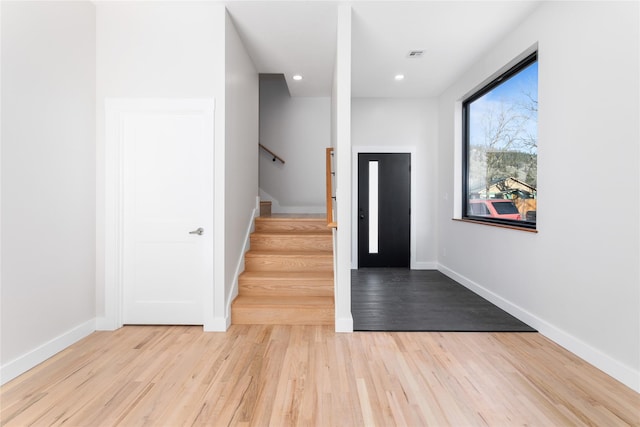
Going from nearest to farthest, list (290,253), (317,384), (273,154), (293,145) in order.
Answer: (317,384) < (290,253) < (273,154) < (293,145)

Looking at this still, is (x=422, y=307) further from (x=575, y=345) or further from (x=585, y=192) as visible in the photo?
(x=585, y=192)

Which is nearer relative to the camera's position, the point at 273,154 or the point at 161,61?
the point at 161,61

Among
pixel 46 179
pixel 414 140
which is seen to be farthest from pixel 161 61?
pixel 414 140

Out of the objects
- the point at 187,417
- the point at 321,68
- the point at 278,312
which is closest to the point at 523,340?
the point at 278,312

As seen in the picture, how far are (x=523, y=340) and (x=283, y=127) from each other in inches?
180

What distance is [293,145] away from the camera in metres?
5.66

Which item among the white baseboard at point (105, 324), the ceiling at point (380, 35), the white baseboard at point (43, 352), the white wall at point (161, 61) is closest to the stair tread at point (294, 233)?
the white wall at point (161, 61)

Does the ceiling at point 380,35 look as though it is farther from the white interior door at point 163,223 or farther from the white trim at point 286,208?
the white trim at point 286,208

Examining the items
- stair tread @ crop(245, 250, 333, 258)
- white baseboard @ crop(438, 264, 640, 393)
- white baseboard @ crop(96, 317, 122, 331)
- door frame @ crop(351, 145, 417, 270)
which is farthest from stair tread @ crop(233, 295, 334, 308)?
door frame @ crop(351, 145, 417, 270)

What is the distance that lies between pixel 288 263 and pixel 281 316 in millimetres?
732

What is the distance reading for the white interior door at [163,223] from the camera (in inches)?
114

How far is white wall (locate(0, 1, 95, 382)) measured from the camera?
6.86 feet

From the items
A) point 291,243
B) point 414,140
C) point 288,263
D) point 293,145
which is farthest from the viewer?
point 293,145

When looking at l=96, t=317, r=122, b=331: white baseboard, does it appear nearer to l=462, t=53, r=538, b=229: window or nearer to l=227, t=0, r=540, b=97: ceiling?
l=227, t=0, r=540, b=97: ceiling
